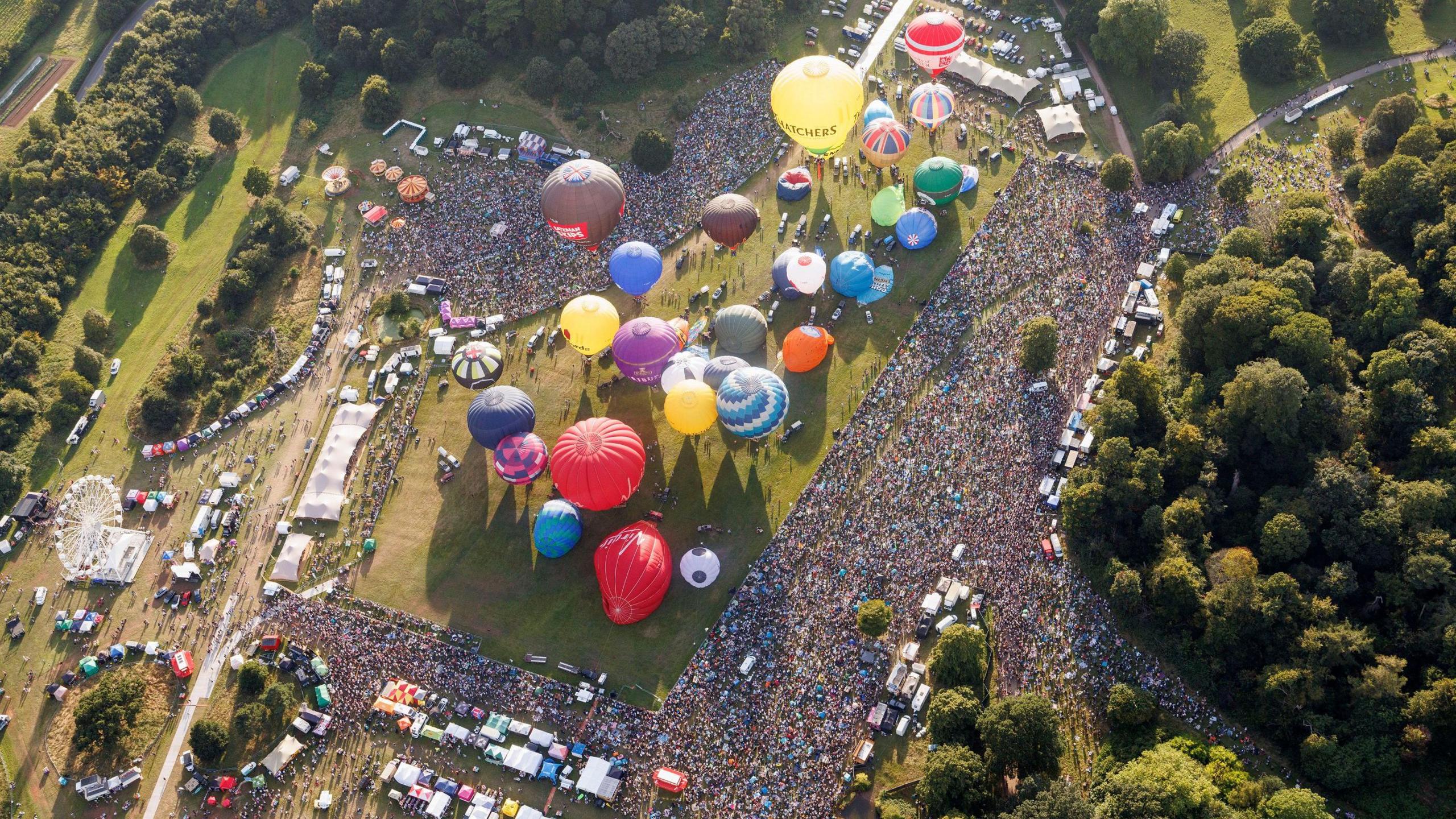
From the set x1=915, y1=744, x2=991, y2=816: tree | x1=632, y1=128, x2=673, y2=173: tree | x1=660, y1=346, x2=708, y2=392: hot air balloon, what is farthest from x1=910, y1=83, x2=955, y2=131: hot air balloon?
x1=915, y1=744, x2=991, y2=816: tree

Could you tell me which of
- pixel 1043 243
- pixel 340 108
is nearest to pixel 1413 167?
pixel 1043 243

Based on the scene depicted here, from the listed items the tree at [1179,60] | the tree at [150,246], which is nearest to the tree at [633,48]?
the tree at [1179,60]

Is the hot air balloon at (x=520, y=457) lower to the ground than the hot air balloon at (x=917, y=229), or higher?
lower

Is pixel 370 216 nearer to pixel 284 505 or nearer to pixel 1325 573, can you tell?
pixel 284 505

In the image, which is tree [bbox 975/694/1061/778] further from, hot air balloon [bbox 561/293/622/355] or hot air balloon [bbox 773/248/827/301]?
hot air balloon [bbox 561/293/622/355]

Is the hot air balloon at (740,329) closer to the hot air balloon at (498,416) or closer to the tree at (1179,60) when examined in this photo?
the hot air balloon at (498,416)

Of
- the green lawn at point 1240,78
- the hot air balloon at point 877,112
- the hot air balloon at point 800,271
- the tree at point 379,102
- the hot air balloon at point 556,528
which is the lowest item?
the hot air balloon at point 556,528

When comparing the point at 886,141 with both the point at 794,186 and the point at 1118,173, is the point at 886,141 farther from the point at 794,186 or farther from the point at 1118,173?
the point at 1118,173
